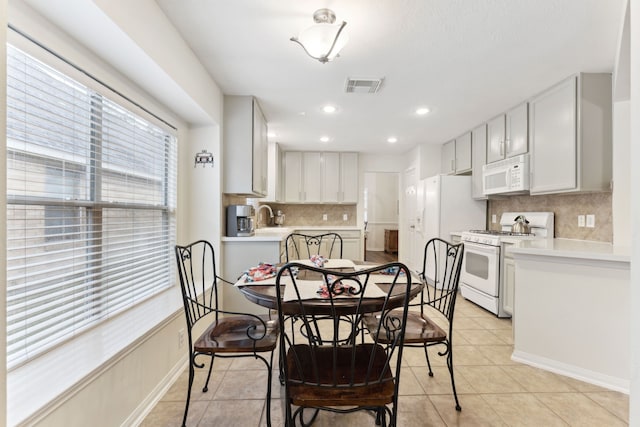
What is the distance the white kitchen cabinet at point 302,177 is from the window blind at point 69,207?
11.3 feet

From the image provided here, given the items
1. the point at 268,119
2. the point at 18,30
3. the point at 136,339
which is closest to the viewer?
the point at 18,30

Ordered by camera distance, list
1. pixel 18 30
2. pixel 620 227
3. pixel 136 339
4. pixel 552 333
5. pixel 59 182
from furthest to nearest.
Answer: pixel 620 227
pixel 552 333
pixel 136 339
pixel 59 182
pixel 18 30

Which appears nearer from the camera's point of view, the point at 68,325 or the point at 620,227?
the point at 68,325

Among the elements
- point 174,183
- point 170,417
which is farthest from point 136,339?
point 174,183

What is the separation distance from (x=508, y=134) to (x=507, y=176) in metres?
0.49

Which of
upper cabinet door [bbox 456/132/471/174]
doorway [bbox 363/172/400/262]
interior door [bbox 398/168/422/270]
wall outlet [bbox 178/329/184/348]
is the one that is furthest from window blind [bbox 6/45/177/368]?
doorway [bbox 363/172/400/262]

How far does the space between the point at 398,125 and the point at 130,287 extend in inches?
140

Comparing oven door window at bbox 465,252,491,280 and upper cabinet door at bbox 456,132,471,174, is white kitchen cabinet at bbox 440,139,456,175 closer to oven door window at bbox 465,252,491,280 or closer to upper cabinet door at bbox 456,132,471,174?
upper cabinet door at bbox 456,132,471,174

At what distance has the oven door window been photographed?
338 centimetres

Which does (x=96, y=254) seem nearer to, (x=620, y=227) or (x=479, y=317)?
(x=479, y=317)

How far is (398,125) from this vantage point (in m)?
4.12

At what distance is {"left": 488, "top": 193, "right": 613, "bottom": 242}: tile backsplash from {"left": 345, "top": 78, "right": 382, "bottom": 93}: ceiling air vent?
2.23 metres

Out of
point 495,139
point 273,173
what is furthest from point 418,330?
point 273,173

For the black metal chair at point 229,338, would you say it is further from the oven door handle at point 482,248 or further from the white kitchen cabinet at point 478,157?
the white kitchen cabinet at point 478,157
